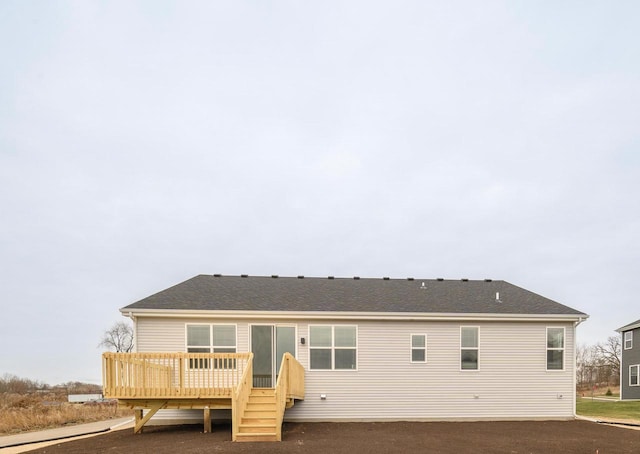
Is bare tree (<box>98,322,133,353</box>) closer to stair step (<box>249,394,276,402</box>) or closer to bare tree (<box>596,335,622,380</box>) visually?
stair step (<box>249,394,276,402</box>)

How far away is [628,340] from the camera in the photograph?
30766 mm

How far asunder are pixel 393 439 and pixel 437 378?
14.0 ft

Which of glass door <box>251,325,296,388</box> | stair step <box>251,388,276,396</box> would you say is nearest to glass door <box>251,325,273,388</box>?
glass door <box>251,325,296,388</box>

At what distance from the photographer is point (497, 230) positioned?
39.0 meters

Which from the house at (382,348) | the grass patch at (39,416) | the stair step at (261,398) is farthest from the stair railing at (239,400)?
the grass patch at (39,416)

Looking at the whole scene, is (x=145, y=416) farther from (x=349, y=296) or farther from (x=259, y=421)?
(x=349, y=296)

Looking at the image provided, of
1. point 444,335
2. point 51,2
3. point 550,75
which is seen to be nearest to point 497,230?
point 550,75

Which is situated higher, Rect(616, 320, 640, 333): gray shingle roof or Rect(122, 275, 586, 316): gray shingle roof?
Rect(122, 275, 586, 316): gray shingle roof

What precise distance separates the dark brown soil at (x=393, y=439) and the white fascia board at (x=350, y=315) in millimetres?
3156

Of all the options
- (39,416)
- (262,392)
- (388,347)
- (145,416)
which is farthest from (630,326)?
(39,416)

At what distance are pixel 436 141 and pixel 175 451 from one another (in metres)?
25.0

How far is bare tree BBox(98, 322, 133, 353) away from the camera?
44.8m

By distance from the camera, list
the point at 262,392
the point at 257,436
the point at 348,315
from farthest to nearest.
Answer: the point at 348,315 → the point at 262,392 → the point at 257,436

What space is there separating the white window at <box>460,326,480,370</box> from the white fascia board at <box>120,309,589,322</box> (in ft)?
1.49
